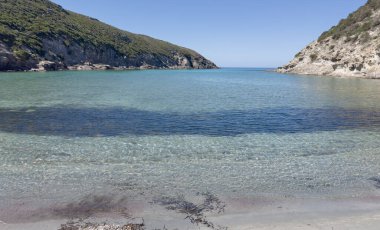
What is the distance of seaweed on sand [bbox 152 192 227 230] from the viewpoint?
9.35 m

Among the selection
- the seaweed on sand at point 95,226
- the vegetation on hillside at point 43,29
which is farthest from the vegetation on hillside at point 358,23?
the seaweed on sand at point 95,226

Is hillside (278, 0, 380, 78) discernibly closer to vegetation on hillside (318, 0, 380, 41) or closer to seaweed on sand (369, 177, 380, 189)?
vegetation on hillside (318, 0, 380, 41)

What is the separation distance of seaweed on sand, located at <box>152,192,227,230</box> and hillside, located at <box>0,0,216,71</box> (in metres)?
98.8

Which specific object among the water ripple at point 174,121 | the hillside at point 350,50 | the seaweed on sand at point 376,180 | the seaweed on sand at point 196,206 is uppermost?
the hillside at point 350,50

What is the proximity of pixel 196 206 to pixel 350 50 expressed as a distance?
97.4 meters

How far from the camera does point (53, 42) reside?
422 feet

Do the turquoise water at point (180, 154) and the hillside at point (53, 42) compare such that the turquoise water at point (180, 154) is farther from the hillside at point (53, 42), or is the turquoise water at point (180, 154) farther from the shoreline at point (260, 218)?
the hillside at point (53, 42)

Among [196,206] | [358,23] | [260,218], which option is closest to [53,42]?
Answer: [358,23]

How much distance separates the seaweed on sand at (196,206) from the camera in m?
9.35

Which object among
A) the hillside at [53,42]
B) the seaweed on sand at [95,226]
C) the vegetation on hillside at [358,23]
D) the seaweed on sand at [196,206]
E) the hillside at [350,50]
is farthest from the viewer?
the hillside at [53,42]

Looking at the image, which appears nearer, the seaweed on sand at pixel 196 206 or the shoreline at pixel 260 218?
the shoreline at pixel 260 218

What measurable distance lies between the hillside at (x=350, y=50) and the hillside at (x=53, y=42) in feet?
269

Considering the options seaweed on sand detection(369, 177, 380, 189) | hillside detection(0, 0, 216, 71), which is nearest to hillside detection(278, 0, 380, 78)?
seaweed on sand detection(369, 177, 380, 189)

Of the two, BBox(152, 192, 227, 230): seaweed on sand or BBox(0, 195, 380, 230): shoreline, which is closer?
BBox(0, 195, 380, 230): shoreline
